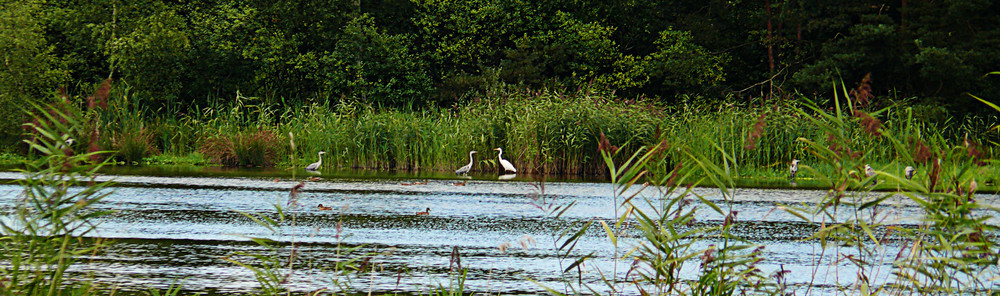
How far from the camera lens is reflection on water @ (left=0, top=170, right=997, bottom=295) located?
752 centimetres

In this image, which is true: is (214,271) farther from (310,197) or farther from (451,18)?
(451,18)

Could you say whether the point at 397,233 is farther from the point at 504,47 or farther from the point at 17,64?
the point at 504,47

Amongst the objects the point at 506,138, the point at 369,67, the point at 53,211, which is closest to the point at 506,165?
the point at 506,138

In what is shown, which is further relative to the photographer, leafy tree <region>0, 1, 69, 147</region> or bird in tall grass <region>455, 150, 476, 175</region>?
leafy tree <region>0, 1, 69, 147</region>

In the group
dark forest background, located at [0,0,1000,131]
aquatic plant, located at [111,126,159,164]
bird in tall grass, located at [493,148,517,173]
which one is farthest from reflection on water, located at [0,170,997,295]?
dark forest background, located at [0,0,1000,131]

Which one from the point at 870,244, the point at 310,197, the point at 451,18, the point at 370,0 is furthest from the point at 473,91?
the point at 870,244

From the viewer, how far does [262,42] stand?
120 ft

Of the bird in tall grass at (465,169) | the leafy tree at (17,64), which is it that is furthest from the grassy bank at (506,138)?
the leafy tree at (17,64)

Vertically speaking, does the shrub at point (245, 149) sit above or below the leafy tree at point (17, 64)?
below

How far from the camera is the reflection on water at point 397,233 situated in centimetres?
752

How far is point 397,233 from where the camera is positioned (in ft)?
34.5

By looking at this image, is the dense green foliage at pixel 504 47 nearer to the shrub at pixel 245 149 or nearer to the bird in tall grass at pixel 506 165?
the shrub at pixel 245 149

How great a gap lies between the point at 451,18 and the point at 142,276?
3213 cm

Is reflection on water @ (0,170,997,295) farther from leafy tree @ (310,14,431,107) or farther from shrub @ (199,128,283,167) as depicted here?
leafy tree @ (310,14,431,107)
